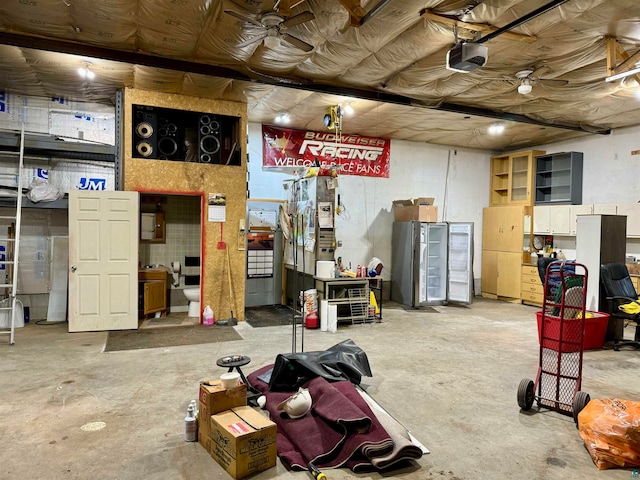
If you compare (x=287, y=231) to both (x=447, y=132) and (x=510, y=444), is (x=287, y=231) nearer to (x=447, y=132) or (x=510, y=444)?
(x=447, y=132)

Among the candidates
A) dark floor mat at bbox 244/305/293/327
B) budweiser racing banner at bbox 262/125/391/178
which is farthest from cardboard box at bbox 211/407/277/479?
budweiser racing banner at bbox 262/125/391/178

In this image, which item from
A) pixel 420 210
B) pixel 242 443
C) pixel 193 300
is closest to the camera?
pixel 242 443

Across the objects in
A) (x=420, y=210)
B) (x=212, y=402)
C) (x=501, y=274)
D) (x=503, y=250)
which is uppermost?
(x=420, y=210)

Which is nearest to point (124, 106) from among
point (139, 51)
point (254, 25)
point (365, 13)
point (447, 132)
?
point (139, 51)

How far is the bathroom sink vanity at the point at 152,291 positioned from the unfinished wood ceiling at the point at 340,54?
279 centimetres

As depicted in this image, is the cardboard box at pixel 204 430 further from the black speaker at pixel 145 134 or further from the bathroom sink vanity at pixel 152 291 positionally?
the black speaker at pixel 145 134

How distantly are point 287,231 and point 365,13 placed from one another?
408 centimetres

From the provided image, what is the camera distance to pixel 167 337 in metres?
5.53

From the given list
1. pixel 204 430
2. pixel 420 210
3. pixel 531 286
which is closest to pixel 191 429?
pixel 204 430

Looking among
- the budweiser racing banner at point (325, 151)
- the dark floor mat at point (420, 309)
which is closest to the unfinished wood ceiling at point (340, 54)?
the budweiser racing banner at point (325, 151)

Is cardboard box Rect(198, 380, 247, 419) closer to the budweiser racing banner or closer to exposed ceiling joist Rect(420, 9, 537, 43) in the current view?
exposed ceiling joist Rect(420, 9, 537, 43)

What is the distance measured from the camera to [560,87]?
18.2ft

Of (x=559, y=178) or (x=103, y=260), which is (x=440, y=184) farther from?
(x=103, y=260)

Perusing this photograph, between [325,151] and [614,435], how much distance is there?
658 centimetres
